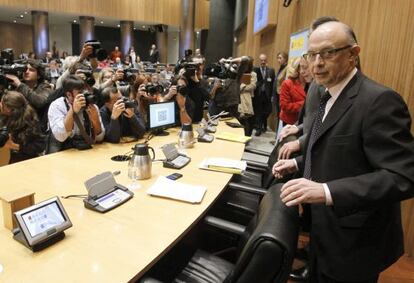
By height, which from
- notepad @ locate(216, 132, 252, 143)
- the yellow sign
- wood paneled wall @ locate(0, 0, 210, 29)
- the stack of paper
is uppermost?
wood paneled wall @ locate(0, 0, 210, 29)

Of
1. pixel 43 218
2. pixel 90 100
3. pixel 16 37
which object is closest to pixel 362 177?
pixel 43 218

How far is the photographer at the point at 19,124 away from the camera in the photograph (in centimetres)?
261

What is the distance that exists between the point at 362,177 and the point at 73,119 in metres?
1.97

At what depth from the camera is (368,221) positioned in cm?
121

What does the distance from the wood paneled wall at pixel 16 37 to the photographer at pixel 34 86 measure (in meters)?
13.6

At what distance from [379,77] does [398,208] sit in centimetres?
157

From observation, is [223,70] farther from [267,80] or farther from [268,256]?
[268,256]

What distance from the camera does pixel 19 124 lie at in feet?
8.68

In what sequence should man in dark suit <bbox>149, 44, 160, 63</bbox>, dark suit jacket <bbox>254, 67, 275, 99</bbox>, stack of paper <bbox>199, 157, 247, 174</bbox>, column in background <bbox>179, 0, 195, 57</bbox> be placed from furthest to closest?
man in dark suit <bbox>149, 44, 160, 63</bbox>
column in background <bbox>179, 0, 195, 57</bbox>
dark suit jacket <bbox>254, 67, 275, 99</bbox>
stack of paper <bbox>199, 157, 247, 174</bbox>

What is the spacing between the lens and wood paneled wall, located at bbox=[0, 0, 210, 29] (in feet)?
36.0

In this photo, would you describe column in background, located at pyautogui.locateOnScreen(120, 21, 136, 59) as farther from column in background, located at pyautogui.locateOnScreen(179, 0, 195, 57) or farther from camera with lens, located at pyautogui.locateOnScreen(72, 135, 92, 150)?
camera with lens, located at pyautogui.locateOnScreen(72, 135, 92, 150)

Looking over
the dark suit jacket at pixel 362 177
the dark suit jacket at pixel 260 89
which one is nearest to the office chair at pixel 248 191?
the dark suit jacket at pixel 362 177

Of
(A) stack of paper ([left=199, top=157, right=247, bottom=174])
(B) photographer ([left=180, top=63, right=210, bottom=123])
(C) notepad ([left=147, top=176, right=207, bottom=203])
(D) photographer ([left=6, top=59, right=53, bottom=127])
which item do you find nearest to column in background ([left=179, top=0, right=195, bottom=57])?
(B) photographer ([left=180, top=63, right=210, bottom=123])

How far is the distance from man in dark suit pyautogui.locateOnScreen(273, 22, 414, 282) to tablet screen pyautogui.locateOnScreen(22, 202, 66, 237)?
0.89 metres
